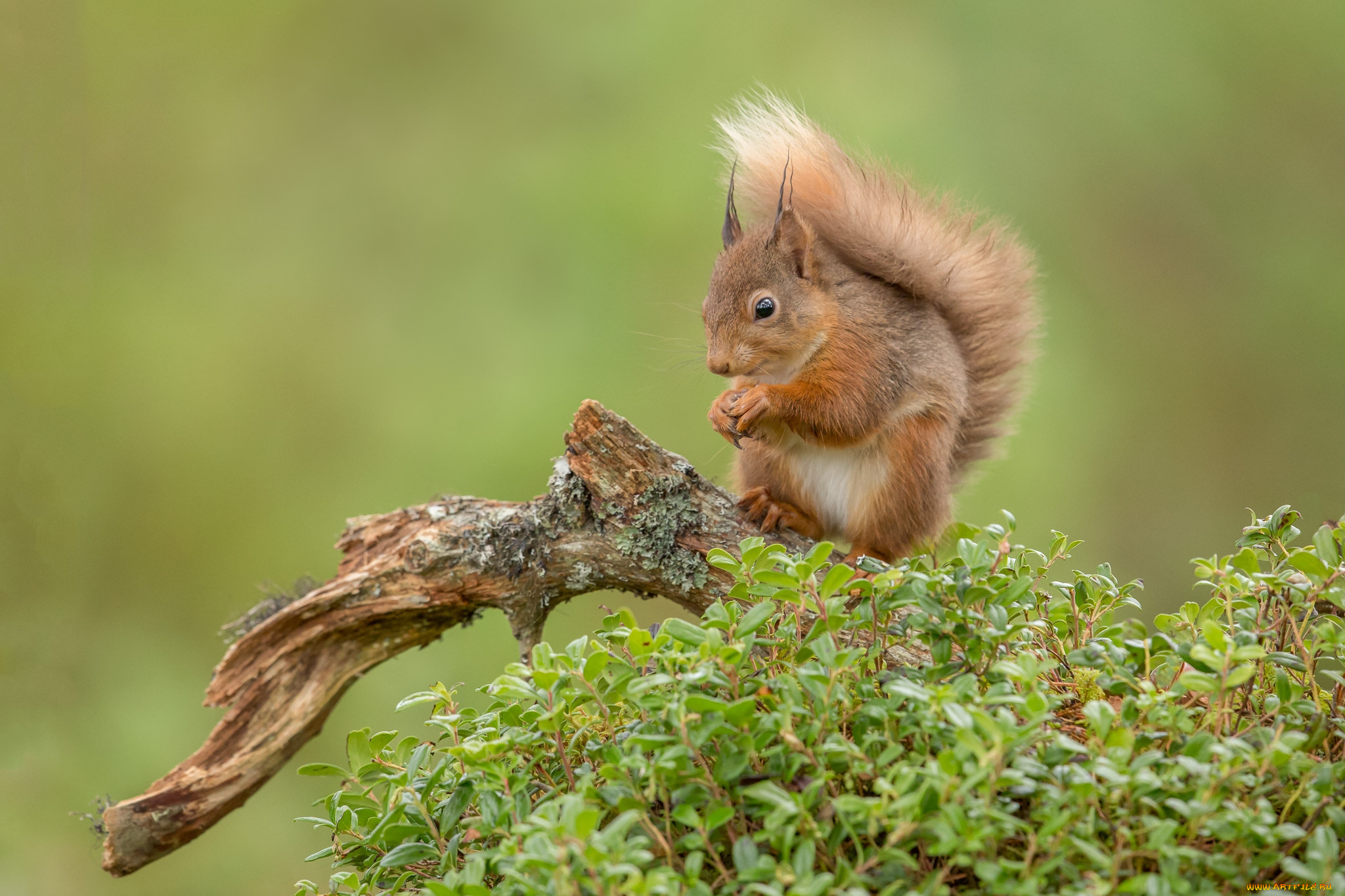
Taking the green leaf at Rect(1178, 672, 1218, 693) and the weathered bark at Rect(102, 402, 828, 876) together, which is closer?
the green leaf at Rect(1178, 672, 1218, 693)

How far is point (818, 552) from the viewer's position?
0.94 meters

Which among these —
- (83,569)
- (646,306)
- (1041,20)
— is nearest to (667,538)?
(646,306)

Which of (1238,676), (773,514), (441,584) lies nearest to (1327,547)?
(1238,676)

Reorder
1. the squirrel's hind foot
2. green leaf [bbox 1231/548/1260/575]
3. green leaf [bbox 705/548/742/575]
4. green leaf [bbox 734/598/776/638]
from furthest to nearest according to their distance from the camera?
the squirrel's hind foot
green leaf [bbox 1231/548/1260/575]
green leaf [bbox 705/548/742/575]
green leaf [bbox 734/598/776/638]

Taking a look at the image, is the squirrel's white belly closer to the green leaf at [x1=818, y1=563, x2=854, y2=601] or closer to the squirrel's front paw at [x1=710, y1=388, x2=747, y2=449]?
the squirrel's front paw at [x1=710, y1=388, x2=747, y2=449]

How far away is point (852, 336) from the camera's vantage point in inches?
69.9

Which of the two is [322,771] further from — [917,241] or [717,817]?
[917,241]

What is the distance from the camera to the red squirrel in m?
1.72

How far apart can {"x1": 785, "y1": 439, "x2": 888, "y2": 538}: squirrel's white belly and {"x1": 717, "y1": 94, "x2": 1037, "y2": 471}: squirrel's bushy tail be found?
0.77 feet

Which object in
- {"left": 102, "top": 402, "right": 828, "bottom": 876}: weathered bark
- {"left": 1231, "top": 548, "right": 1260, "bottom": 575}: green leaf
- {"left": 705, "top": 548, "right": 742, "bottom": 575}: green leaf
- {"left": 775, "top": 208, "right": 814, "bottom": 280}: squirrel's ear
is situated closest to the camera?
{"left": 705, "top": 548, "right": 742, "bottom": 575}: green leaf

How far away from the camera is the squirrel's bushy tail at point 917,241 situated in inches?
73.2

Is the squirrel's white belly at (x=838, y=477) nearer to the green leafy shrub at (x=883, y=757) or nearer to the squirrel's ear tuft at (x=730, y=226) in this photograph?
the squirrel's ear tuft at (x=730, y=226)

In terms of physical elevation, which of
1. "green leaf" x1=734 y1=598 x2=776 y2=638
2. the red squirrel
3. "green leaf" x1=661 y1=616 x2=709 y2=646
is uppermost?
the red squirrel

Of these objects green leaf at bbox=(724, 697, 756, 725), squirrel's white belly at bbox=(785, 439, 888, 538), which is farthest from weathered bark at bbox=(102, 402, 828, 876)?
green leaf at bbox=(724, 697, 756, 725)
